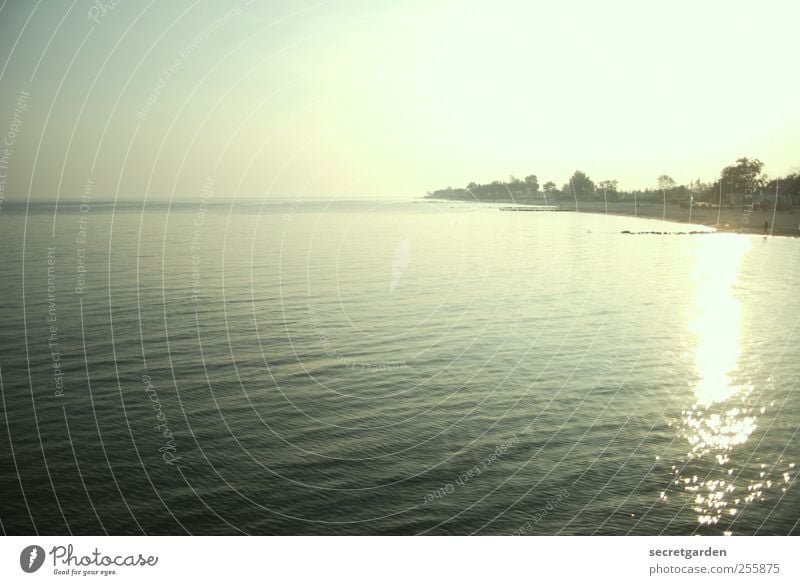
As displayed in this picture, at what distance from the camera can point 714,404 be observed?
1559cm

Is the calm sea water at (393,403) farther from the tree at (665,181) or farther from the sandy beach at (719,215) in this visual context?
the sandy beach at (719,215)

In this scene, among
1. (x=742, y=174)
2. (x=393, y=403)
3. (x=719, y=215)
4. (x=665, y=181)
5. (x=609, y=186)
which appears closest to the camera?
(x=393, y=403)

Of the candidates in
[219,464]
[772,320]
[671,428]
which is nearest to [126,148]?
[219,464]

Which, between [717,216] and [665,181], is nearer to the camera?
[665,181]

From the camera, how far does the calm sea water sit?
38.0 feet

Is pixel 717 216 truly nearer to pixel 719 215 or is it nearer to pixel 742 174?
pixel 719 215
